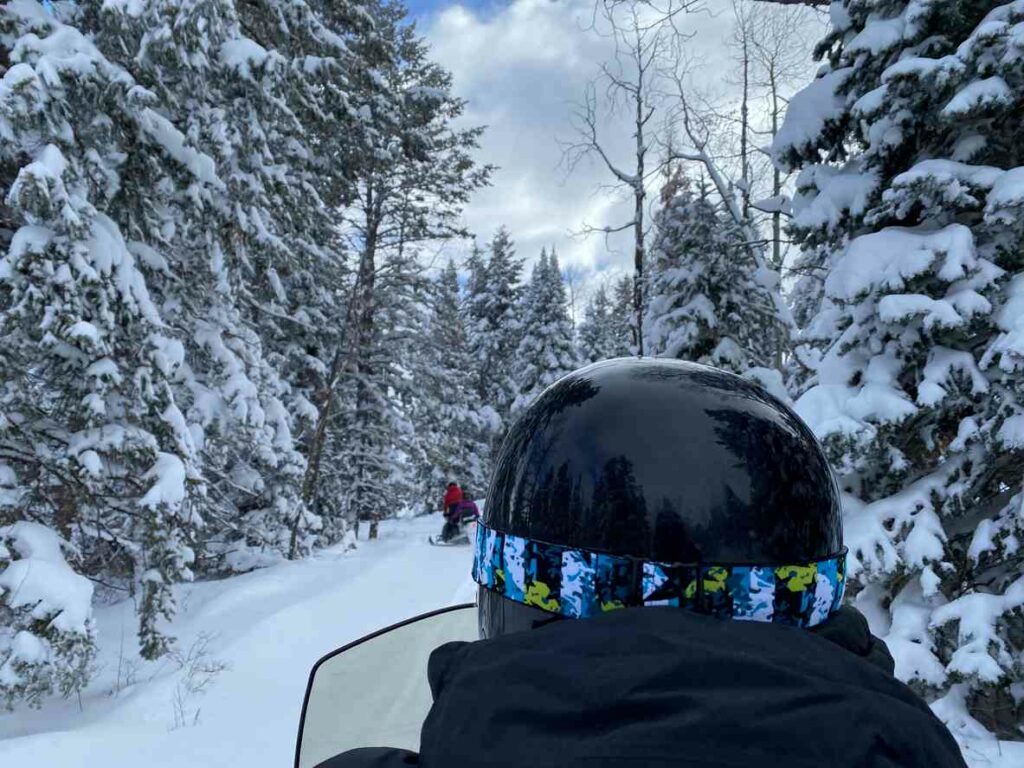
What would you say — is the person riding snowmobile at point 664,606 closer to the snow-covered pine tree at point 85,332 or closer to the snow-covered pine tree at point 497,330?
the snow-covered pine tree at point 85,332

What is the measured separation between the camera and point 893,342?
198 inches

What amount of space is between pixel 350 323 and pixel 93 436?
37.0 ft

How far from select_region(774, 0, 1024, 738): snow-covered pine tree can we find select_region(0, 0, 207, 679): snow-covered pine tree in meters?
5.91

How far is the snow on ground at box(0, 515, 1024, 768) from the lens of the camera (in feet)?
13.9

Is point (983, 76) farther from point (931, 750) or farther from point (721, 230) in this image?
point (721, 230)

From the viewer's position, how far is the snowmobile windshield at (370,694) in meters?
1.57

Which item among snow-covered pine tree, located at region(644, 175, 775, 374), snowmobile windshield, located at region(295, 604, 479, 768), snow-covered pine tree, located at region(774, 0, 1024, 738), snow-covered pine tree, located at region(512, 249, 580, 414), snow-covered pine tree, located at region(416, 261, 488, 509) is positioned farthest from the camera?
snow-covered pine tree, located at region(512, 249, 580, 414)

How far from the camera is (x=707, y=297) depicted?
1227 cm

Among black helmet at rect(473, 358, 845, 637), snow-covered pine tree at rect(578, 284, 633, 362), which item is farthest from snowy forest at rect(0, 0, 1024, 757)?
snow-covered pine tree at rect(578, 284, 633, 362)

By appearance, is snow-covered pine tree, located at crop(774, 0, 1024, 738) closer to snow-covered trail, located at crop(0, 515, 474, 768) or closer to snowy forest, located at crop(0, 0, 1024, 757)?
snowy forest, located at crop(0, 0, 1024, 757)

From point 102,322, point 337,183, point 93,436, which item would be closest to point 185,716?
point 93,436

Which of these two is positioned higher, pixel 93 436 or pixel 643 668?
pixel 93 436

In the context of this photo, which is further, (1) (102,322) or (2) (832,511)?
(1) (102,322)

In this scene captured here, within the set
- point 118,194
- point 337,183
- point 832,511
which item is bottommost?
point 832,511
